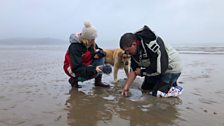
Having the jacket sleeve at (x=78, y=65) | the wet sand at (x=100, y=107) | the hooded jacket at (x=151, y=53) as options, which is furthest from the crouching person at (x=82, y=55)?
the hooded jacket at (x=151, y=53)

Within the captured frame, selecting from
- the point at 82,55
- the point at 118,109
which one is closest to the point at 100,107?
the point at 118,109

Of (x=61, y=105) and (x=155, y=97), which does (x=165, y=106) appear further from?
(x=61, y=105)

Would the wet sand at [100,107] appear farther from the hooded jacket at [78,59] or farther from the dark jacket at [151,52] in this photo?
the dark jacket at [151,52]

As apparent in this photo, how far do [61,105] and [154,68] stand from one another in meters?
1.60

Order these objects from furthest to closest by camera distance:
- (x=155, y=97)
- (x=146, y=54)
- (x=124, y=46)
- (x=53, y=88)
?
(x=53, y=88) → (x=155, y=97) → (x=146, y=54) → (x=124, y=46)

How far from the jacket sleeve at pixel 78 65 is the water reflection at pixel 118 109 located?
1.21 feet

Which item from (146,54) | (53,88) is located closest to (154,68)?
(146,54)

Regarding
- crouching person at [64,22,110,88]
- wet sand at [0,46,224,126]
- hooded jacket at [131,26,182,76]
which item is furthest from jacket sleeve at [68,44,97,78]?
hooded jacket at [131,26,182,76]

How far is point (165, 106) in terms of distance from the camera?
3.63 m

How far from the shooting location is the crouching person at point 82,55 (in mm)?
4371

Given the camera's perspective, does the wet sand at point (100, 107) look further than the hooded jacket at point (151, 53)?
No

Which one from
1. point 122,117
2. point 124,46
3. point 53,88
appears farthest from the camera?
point 53,88

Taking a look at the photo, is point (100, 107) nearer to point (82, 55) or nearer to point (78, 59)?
point (78, 59)

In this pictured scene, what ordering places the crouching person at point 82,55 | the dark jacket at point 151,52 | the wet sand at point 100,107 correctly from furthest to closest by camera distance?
the crouching person at point 82,55, the dark jacket at point 151,52, the wet sand at point 100,107
